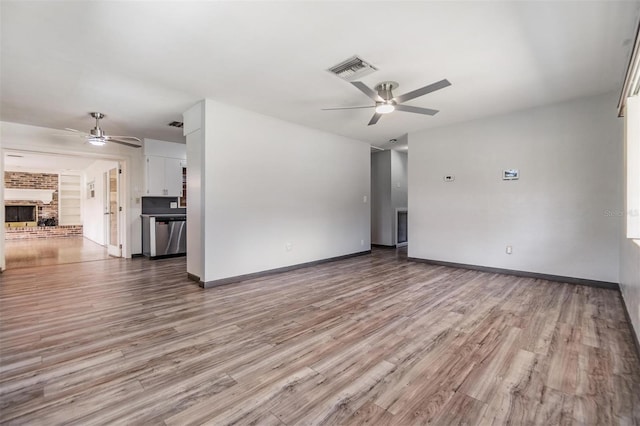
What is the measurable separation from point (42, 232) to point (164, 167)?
740 cm

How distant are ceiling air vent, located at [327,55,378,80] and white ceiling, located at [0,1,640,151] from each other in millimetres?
83

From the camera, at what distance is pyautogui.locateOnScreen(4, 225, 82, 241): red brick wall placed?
9805 mm

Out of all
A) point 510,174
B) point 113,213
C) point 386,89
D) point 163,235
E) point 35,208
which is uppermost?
point 386,89

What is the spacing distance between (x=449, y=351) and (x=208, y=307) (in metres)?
2.41

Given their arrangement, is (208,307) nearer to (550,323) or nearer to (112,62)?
(112,62)

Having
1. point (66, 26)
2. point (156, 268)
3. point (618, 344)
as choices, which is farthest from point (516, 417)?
point (156, 268)

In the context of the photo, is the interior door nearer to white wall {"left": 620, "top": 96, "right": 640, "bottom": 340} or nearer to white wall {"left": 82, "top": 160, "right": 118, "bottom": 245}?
white wall {"left": 82, "top": 160, "right": 118, "bottom": 245}

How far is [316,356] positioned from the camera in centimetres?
210

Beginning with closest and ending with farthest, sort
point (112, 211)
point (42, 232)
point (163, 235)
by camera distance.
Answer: point (163, 235) → point (112, 211) → point (42, 232)

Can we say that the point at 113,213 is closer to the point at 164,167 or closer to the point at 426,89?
the point at 164,167

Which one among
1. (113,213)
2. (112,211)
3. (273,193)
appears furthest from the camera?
(112,211)

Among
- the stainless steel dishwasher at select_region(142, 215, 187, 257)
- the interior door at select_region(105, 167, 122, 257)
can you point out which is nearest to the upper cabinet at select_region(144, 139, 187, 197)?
the stainless steel dishwasher at select_region(142, 215, 187, 257)

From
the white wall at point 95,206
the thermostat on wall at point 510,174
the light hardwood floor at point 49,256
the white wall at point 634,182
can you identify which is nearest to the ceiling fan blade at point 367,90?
the white wall at point 634,182

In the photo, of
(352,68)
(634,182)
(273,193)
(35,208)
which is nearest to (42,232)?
(35,208)
